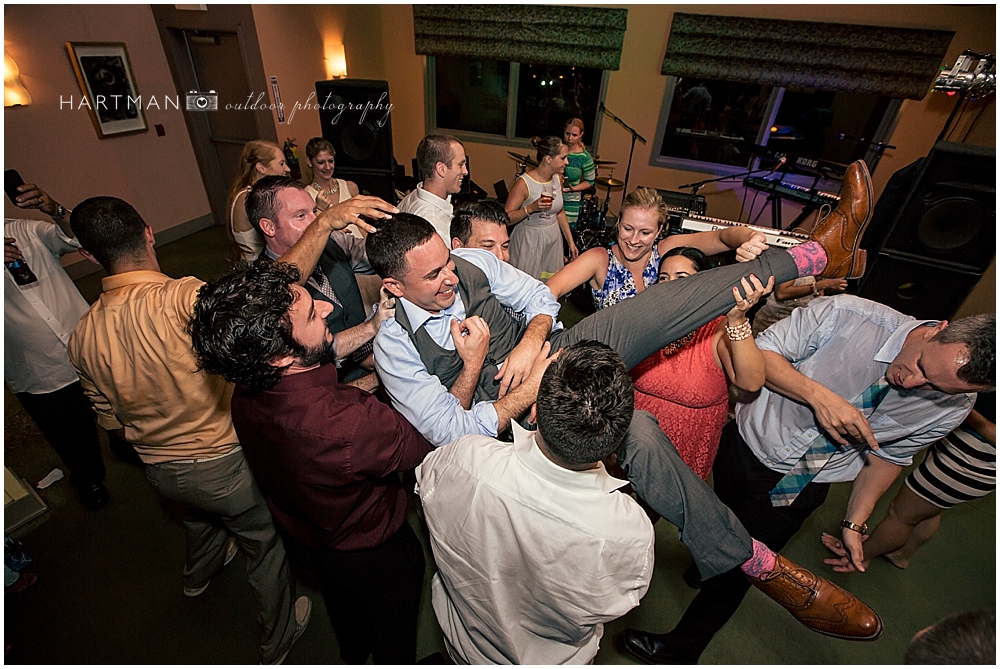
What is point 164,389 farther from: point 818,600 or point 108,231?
point 818,600

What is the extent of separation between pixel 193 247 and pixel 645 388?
6.05 m

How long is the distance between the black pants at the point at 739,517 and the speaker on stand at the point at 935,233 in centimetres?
205

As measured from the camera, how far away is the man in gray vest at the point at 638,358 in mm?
1314

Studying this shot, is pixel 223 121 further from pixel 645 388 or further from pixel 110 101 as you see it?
pixel 645 388

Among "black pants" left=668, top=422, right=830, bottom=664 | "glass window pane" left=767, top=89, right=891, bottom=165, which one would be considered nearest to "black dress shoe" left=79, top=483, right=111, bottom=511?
"black pants" left=668, top=422, right=830, bottom=664

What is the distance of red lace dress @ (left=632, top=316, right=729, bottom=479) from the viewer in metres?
1.71

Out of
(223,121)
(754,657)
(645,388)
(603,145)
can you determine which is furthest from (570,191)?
(223,121)

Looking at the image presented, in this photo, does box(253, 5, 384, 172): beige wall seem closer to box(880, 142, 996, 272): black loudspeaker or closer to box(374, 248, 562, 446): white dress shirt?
box(374, 248, 562, 446): white dress shirt

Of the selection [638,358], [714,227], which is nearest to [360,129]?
[714,227]

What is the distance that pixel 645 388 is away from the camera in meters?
1.78

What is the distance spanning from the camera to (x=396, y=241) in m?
1.48

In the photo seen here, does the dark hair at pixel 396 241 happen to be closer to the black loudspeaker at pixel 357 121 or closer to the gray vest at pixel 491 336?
the gray vest at pixel 491 336

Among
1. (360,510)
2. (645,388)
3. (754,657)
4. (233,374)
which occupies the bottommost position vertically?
(754,657)

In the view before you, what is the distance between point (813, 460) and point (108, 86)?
6.95m
